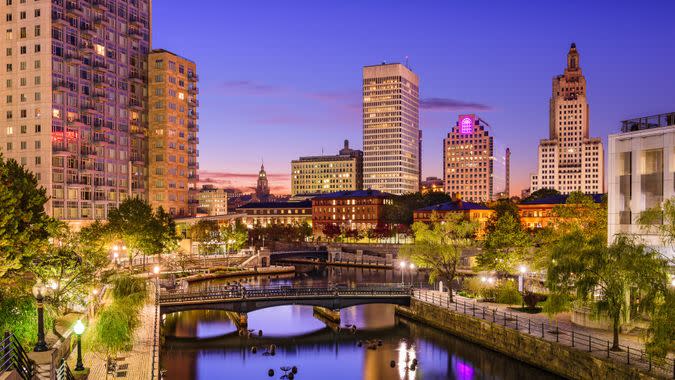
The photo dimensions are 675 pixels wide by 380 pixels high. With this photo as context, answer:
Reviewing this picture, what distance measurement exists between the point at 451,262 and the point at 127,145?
8631 centimetres

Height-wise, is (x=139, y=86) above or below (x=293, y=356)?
above

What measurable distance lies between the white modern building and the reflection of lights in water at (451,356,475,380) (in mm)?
18015

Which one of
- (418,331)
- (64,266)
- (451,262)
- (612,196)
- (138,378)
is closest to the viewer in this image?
(138,378)

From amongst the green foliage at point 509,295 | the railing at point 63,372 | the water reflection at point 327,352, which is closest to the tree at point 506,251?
the green foliage at point 509,295

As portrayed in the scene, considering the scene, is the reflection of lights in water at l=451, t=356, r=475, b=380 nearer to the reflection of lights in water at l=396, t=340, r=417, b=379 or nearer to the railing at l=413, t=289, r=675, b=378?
the reflection of lights in water at l=396, t=340, r=417, b=379

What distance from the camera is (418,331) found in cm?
6956

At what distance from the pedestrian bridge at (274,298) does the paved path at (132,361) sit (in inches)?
692

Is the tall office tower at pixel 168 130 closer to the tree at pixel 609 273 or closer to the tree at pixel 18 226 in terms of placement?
the tree at pixel 18 226

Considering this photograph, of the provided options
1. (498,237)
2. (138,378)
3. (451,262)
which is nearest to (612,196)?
(451,262)

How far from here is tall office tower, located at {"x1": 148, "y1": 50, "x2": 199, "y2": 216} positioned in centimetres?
14850

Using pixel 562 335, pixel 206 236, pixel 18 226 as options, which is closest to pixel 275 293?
pixel 18 226

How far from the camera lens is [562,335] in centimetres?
5038

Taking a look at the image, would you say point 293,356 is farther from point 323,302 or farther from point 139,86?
point 139,86

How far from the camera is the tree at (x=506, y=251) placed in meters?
83.7
